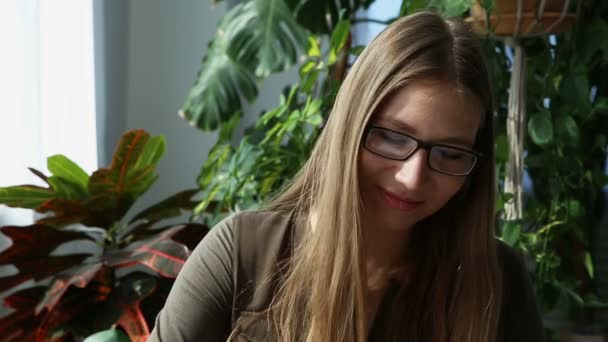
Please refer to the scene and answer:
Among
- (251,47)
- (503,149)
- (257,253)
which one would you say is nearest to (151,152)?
(251,47)

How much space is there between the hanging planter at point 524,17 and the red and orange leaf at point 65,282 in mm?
968

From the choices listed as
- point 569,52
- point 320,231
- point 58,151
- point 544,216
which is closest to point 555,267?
point 544,216

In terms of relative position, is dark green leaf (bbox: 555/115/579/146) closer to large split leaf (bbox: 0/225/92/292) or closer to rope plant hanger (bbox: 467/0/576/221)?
rope plant hanger (bbox: 467/0/576/221)

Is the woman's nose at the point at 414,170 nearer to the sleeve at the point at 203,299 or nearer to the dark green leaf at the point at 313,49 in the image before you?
the sleeve at the point at 203,299

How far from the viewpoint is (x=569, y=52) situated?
1.85 metres

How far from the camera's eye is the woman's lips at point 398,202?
3.28 feet

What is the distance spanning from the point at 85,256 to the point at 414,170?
1.24 metres

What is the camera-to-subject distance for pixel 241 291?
3.67 ft

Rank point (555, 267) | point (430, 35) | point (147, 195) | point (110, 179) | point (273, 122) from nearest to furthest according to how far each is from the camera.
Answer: point (430, 35), point (555, 267), point (110, 179), point (273, 122), point (147, 195)

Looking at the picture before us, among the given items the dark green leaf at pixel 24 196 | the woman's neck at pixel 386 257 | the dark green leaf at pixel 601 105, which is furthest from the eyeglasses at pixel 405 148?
the dark green leaf at pixel 24 196

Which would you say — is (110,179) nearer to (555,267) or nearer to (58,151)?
(58,151)

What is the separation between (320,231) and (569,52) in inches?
40.3

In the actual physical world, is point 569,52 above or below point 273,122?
above

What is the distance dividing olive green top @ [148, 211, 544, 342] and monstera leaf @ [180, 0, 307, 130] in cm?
105
